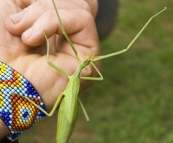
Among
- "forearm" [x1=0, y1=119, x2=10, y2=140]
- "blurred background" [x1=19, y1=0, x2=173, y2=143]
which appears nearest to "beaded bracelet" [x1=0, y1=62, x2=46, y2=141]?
"forearm" [x1=0, y1=119, x2=10, y2=140]

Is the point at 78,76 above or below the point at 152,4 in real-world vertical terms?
above

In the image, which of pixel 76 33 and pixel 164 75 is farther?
pixel 164 75

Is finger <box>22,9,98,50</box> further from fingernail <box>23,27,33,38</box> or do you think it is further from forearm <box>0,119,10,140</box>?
forearm <box>0,119,10,140</box>

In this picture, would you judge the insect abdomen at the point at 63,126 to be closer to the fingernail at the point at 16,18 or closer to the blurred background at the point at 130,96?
the fingernail at the point at 16,18

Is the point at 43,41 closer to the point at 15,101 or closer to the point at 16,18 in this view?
the point at 16,18

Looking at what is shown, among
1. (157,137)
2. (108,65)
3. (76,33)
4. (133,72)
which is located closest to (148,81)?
(133,72)

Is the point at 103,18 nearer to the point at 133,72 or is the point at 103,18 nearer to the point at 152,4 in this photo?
the point at 133,72

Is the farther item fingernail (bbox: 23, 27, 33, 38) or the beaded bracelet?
fingernail (bbox: 23, 27, 33, 38)
